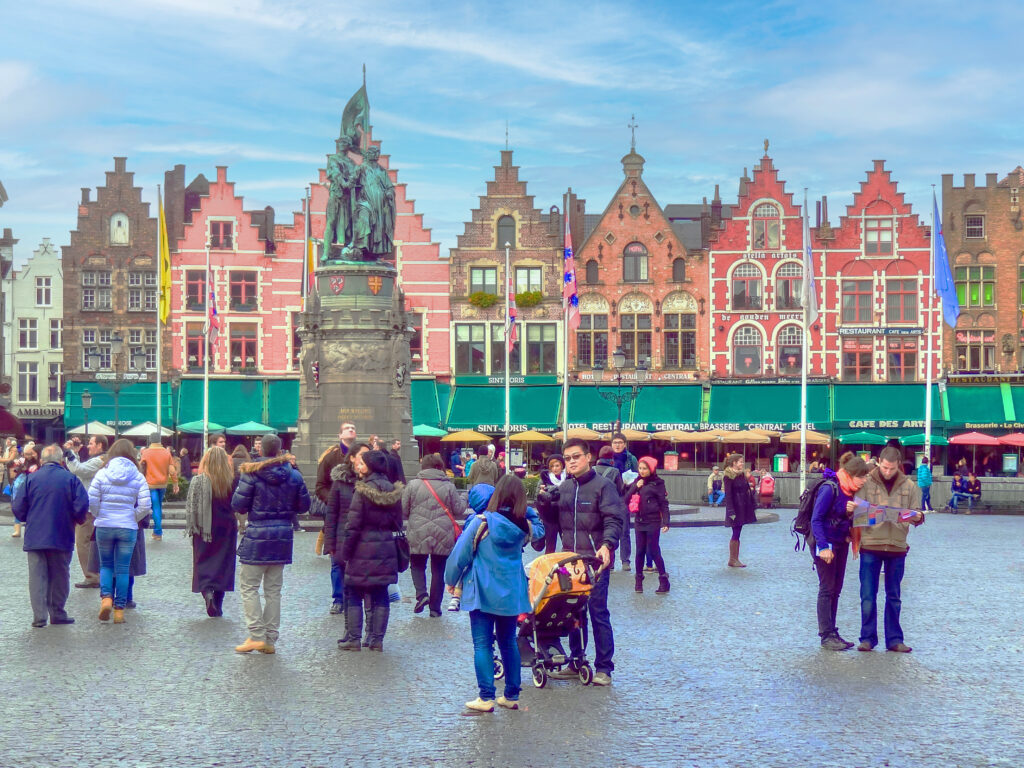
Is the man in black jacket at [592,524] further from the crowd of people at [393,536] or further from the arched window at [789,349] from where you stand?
the arched window at [789,349]

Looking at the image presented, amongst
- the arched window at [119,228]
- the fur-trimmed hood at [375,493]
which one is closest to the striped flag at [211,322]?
the arched window at [119,228]

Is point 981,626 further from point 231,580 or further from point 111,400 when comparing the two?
point 111,400

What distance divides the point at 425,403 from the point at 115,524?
137 ft

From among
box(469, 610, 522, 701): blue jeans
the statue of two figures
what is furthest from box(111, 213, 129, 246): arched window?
box(469, 610, 522, 701): blue jeans

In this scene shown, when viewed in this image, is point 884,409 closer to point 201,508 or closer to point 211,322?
point 211,322

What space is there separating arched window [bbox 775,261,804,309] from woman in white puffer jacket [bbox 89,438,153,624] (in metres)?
44.7

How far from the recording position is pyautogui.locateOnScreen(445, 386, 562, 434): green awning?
54.2 meters

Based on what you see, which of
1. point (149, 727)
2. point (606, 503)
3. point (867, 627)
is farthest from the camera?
point (867, 627)

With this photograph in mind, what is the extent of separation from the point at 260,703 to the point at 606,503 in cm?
302

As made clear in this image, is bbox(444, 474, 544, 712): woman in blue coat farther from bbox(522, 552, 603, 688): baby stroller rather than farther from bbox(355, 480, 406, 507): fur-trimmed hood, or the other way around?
bbox(355, 480, 406, 507): fur-trimmed hood

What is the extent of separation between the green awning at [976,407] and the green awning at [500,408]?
49.7ft

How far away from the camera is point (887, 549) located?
40.3 ft

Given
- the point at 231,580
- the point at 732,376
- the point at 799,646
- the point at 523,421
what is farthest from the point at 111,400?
the point at 799,646

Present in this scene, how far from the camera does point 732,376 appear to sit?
55.5 meters
